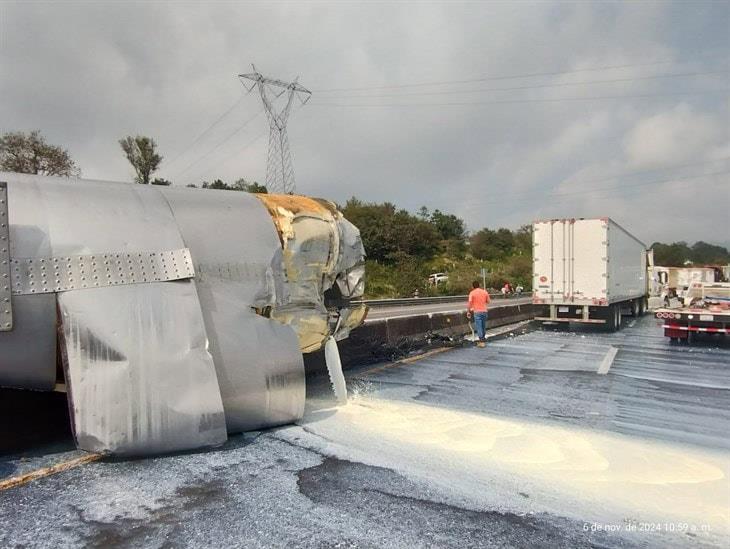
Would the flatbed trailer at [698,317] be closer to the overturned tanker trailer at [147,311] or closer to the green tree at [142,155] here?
the overturned tanker trailer at [147,311]

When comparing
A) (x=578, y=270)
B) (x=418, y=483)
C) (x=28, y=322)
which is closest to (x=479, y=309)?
(x=578, y=270)

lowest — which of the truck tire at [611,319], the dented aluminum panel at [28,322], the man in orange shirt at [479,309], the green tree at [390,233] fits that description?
the truck tire at [611,319]

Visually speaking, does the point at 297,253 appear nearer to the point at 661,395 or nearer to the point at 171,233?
the point at 171,233

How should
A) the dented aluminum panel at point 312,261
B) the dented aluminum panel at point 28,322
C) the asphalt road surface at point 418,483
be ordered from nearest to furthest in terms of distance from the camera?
the asphalt road surface at point 418,483 < the dented aluminum panel at point 28,322 < the dented aluminum panel at point 312,261

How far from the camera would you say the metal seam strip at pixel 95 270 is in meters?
4.15

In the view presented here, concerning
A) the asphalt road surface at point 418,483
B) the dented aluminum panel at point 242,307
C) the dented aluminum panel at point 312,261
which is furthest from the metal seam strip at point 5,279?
the dented aluminum panel at point 312,261

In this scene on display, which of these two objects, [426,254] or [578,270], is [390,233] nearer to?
[426,254]

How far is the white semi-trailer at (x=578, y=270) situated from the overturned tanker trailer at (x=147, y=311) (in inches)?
524

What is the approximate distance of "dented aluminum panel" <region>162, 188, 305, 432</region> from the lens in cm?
489

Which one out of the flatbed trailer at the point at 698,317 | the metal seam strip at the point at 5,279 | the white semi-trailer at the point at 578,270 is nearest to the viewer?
the metal seam strip at the point at 5,279

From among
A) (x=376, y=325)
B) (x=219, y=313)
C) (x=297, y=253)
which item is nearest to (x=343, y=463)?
(x=219, y=313)

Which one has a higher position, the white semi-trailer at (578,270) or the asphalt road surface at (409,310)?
the white semi-trailer at (578,270)

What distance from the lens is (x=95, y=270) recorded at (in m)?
4.37

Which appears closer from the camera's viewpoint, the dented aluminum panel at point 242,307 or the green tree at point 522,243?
the dented aluminum panel at point 242,307
